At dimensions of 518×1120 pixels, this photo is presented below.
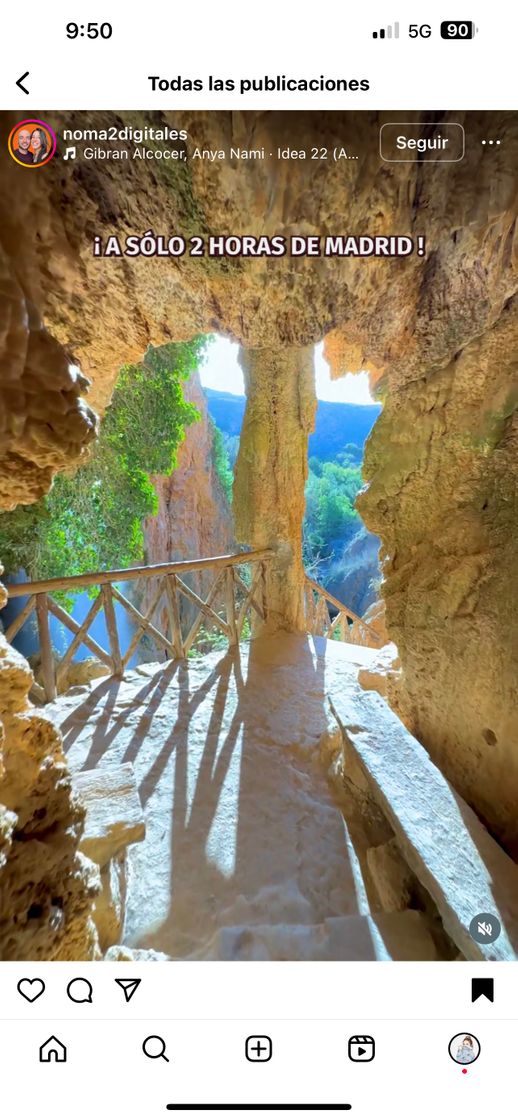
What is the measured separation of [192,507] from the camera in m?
11.3

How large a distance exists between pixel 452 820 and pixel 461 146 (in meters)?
1.94

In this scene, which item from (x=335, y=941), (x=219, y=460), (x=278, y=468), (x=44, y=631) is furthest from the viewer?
(x=219, y=460)

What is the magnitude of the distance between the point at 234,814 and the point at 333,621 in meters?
4.86

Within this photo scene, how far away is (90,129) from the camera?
740 millimetres

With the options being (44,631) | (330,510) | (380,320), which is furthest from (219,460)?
(380,320)

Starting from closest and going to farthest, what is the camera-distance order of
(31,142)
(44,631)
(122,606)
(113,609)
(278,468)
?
(31,142), (44,631), (113,609), (122,606), (278,468)

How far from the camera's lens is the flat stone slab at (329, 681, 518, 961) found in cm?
98
